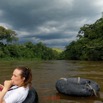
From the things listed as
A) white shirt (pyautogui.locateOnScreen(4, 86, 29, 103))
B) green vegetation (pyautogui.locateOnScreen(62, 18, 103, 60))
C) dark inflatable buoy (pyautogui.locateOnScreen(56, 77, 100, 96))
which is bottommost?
dark inflatable buoy (pyautogui.locateOnScreen(56, 77, 100, 96))

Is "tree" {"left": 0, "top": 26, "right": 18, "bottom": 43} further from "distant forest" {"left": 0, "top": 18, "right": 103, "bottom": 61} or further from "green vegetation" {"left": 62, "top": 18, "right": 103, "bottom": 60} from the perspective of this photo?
"green vegetation" {"left": 62, "top": 18, "right": 103, "bottom": 60}

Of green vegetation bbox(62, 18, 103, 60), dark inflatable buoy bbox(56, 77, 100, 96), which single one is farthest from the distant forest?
dark inflatable buoy bbox(56, 77, 100, 96)

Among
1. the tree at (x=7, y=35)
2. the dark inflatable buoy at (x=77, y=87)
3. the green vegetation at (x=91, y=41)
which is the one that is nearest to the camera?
the dark inflatable buoy at (x=77, y=87)

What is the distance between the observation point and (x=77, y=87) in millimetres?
6820

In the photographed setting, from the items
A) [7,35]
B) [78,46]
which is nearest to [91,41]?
[78,46]

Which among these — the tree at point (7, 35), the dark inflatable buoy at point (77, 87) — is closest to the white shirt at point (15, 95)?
the dark inflatable buoy at point (77, 87)

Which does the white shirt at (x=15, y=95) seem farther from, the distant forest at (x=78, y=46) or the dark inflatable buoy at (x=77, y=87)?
the distant forest at (x=78, y=46)

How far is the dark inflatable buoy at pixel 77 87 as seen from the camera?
6.75m

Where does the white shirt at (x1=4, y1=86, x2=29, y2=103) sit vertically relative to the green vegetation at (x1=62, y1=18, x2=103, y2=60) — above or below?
below

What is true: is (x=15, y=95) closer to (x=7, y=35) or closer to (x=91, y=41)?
(x=91, y=41)

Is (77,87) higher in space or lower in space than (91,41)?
lower

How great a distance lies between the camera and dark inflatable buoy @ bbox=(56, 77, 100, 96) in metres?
6.75

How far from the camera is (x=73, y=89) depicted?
682 cm

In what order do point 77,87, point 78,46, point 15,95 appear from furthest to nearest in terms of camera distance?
point 78,46 → point 77,87 → point 15,95
